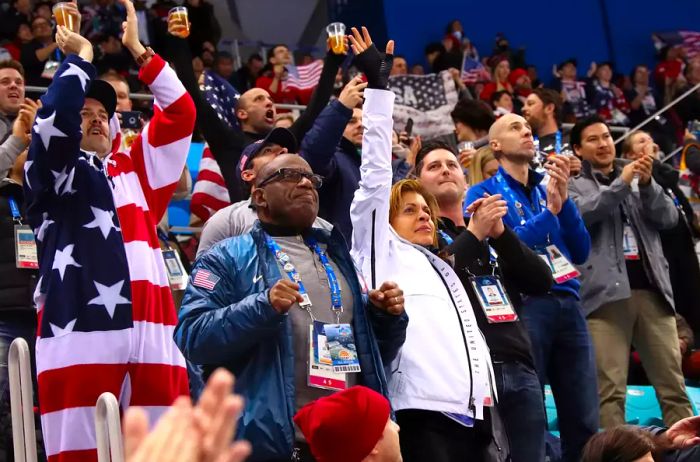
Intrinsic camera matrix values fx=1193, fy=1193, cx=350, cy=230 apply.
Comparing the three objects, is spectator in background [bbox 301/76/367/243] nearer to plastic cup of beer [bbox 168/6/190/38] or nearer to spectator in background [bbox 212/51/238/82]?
plastic cup of beer [bbox 168/6/190/38]

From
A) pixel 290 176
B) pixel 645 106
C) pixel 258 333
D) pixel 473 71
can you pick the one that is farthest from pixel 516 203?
pixel 645 106

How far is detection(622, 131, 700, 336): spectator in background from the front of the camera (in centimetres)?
719

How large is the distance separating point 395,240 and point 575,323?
1.20 metres

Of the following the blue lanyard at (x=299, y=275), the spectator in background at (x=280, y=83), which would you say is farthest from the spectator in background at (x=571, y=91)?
the blue lanyard at (x=299, y=275)

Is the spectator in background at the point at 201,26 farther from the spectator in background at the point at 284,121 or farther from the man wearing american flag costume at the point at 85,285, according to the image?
the man wearing american flag costume at the point at 85,285

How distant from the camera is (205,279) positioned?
12.0 ft

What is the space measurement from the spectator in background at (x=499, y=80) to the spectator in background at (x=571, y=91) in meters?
0.68

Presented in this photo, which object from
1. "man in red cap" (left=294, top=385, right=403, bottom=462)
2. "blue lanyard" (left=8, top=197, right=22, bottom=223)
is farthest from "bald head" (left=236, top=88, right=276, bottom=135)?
"man in red cap" (left=294, top=385, right=403, bottom=462)

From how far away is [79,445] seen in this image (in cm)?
360

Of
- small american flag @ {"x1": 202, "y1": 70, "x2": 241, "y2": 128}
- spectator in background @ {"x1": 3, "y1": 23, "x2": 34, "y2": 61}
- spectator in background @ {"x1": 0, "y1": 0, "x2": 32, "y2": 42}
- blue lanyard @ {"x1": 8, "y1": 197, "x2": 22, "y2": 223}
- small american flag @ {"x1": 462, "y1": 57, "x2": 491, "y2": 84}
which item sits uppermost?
spectator in background @ {"x1": 0, "y1": 0, "x2": 32, "y2": 42}

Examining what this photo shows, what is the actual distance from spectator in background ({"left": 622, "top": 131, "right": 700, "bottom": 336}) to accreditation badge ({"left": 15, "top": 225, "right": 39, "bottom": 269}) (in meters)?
3.77

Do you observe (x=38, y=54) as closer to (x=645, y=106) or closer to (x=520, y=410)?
(x=520, y=410)

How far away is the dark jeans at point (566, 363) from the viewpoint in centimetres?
502

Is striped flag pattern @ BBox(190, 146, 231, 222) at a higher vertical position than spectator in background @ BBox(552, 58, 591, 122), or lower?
higher
